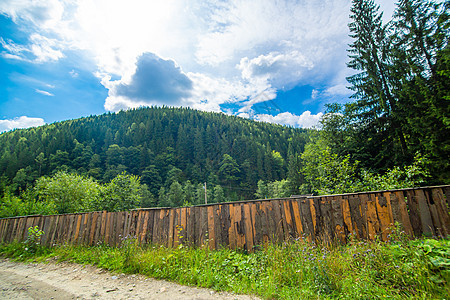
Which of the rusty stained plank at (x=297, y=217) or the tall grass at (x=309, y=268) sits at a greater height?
the rusty stained plank at (x=297, y=217)

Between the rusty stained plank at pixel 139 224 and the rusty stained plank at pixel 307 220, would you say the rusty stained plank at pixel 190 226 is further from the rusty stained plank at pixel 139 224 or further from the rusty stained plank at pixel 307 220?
the rusty stained plank at pixel 307 220

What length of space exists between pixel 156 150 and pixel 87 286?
9680 cm

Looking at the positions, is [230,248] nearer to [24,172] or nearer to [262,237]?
[262,237]

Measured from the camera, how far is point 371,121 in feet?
50.5

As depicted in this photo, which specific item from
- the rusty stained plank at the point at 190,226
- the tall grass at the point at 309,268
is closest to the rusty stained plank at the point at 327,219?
the tall grass at the point at 309,268

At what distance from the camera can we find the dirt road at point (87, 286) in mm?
3520

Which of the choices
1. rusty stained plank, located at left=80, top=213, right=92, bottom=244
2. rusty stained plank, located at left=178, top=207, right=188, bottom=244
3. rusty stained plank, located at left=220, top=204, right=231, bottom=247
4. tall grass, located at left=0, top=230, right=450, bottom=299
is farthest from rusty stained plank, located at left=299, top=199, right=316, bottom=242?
rusty stained plank, located at left=80, top=213, right=92, bottom=244

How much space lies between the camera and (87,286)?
411 cm

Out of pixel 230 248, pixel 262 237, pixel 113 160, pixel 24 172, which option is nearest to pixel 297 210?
pixel 262 237

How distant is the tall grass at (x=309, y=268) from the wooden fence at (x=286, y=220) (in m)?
0.36

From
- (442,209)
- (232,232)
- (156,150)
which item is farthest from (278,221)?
(156,150)

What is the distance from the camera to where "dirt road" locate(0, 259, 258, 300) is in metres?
3.52

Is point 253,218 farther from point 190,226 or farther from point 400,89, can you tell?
point 400,89

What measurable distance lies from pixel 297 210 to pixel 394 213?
204 cm
